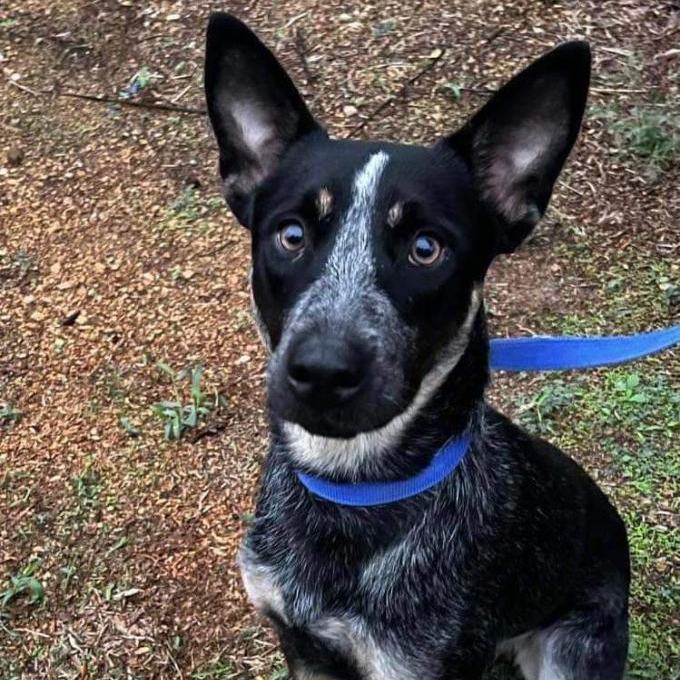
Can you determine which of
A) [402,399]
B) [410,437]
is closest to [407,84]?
[410,437]

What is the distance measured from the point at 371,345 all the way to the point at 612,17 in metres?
4.56

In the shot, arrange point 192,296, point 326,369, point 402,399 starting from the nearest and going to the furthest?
1. point 326,369
2. point 402,399
3. point 192,296

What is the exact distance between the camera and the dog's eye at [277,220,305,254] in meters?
3.04

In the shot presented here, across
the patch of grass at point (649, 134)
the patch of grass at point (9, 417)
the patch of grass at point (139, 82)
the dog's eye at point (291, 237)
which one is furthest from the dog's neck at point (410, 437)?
the patch of grass at point (139, 82)

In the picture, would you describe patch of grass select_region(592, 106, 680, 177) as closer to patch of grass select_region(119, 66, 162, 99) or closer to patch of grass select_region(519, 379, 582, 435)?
patch of grass select_region(519, 379, 582, 435)

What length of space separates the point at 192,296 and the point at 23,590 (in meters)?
1.74

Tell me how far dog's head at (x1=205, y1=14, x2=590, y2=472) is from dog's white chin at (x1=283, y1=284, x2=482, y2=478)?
11mm

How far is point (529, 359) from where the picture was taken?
370 centimetres

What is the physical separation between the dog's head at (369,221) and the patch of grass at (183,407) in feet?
6.02

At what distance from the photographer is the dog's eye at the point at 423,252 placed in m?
2.99

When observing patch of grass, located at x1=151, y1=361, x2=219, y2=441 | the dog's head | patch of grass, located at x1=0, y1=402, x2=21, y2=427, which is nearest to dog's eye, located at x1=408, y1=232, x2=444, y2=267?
the dog's head

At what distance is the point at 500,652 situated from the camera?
4145mm

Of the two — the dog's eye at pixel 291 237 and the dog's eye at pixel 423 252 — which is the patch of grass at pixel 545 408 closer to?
the dog's eye at pixel 423 252

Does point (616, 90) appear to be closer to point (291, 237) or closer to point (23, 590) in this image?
point (291, 237)
